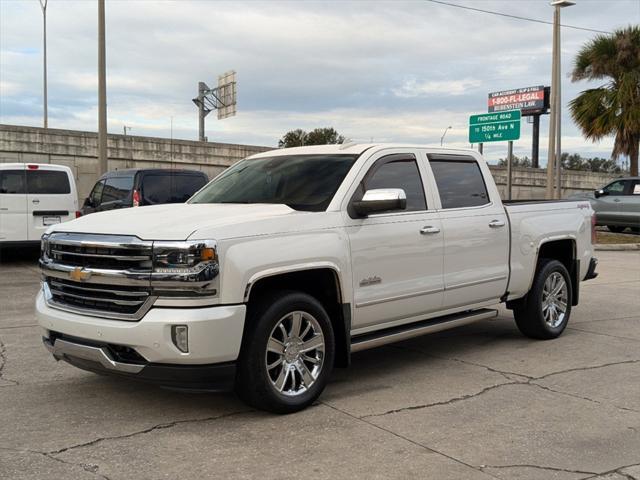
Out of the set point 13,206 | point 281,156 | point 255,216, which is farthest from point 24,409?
point 13,206

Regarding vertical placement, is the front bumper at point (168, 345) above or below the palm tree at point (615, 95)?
below

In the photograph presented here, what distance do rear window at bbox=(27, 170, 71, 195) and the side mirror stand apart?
9.46 meters

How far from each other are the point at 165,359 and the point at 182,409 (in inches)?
29.2

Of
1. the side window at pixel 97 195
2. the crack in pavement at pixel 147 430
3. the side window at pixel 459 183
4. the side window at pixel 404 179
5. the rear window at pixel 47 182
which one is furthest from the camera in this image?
the side window at pixel 97 195

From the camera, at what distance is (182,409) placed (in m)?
4.79

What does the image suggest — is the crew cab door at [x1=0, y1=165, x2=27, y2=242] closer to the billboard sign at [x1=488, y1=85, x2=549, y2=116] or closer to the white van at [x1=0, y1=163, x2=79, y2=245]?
the white van at [x1=0, y1=163, x2=79, y2=245]

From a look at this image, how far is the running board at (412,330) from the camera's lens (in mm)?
5230

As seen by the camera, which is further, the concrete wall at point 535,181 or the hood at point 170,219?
the concrete wall at point 535,181

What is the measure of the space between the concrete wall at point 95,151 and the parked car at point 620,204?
1237cm

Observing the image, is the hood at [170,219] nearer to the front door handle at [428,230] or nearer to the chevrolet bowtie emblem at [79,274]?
the chevrolet bowtie emblem at [79,274]

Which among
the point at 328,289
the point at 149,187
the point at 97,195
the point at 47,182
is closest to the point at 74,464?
the point at 328,289

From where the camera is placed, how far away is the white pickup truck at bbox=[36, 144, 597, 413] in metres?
4.23

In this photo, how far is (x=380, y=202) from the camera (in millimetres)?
5004

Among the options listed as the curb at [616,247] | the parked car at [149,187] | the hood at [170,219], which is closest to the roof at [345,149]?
the hood at [170,219]
